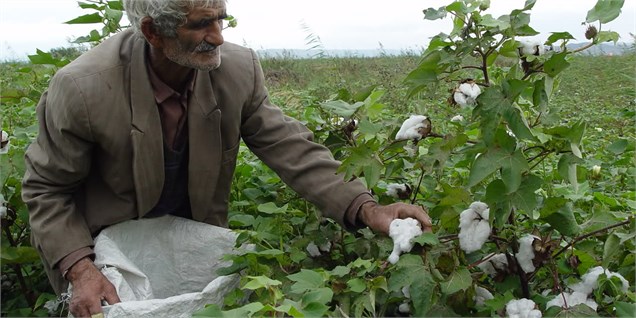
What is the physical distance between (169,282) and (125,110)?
1.80 ft

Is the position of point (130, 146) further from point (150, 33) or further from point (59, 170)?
point (150, 33)

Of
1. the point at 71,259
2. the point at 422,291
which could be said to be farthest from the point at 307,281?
the point at 71,259

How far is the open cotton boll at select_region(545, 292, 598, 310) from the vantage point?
5.50ft

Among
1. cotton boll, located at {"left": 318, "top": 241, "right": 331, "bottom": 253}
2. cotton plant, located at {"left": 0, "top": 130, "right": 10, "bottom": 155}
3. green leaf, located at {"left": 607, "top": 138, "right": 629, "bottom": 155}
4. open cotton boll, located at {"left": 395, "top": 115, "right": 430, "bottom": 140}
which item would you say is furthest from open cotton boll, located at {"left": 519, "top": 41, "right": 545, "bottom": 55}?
cotton plant, located at {"left": 0, "top": 130, "right": 10, "bottom": 155}

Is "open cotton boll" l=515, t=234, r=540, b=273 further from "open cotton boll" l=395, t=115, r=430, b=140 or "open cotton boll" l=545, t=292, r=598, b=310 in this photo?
"open cotton boll" l=395, t=115, r=430, b=140

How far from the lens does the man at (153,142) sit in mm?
2102

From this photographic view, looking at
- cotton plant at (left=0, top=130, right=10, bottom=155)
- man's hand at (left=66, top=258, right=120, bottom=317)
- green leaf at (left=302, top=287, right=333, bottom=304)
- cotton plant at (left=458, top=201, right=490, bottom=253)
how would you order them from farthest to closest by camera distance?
cotton plant at (left=0, top=130, right=10, bottom=155)
man's hand at (left=66, top=258, right=120, bottom=317)
cotton plant at (left=458, top=201, right=490, bottom=253)
green leaf at (left=302, top=287, right=333, bottom=304)

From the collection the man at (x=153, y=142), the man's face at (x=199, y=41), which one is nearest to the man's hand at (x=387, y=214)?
the man at (x=153, y=142)

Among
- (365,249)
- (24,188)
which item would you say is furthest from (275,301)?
(24,188)

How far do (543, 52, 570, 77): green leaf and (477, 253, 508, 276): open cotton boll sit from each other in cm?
46

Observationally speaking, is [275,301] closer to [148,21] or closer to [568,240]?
[568,240]

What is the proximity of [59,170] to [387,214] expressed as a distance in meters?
0.91

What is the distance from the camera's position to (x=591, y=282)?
170 centimetres

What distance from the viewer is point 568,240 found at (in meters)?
1.92
